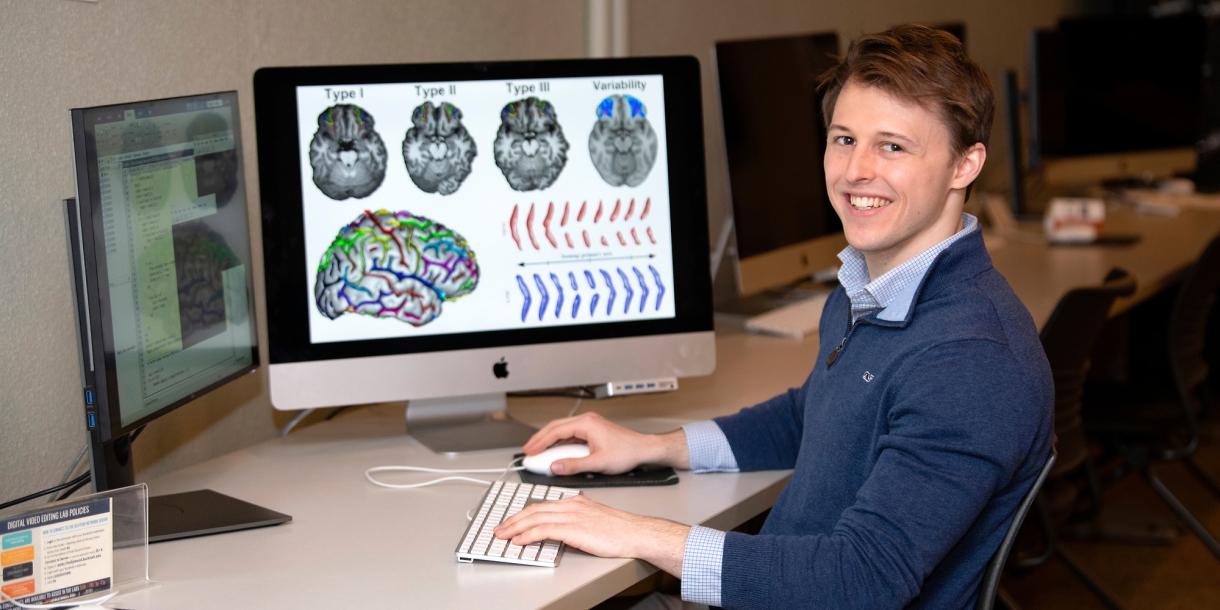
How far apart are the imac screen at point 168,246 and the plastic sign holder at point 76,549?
0.14 m

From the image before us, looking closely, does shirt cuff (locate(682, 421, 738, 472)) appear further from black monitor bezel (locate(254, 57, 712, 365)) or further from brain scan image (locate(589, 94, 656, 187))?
brain scan image (locate(589, 94, 656, 187))

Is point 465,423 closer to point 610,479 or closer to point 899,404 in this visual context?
point 610,479

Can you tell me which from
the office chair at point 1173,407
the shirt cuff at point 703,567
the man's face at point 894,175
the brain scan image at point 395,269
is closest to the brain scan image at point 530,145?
the brain scan image at point 395,269

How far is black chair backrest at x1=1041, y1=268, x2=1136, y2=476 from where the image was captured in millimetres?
1940

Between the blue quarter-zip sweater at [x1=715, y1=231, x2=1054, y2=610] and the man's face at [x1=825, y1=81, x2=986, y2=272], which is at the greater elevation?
the man's face at [x1=825, y1=81, x2=986, y2=272]

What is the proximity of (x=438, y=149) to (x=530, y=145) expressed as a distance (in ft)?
0.45

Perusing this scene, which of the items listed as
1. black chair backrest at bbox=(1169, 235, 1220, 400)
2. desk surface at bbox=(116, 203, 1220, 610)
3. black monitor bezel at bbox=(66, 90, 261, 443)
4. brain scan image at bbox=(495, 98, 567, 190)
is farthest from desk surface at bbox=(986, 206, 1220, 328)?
black monitor bezel at bbox=(66, 90, 261, 443)

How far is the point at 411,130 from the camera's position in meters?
1.53

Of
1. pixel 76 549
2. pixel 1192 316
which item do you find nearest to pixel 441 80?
pixel 76 549

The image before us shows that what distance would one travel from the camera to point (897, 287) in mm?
1254

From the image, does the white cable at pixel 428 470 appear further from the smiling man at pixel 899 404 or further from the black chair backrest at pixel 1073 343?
the black chair backrest at pixel 1073 343

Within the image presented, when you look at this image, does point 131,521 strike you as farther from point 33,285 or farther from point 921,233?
point 921,233

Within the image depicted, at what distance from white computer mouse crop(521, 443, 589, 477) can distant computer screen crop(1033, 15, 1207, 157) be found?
2693mm

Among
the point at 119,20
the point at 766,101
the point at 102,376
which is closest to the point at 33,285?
the point at 102,376
